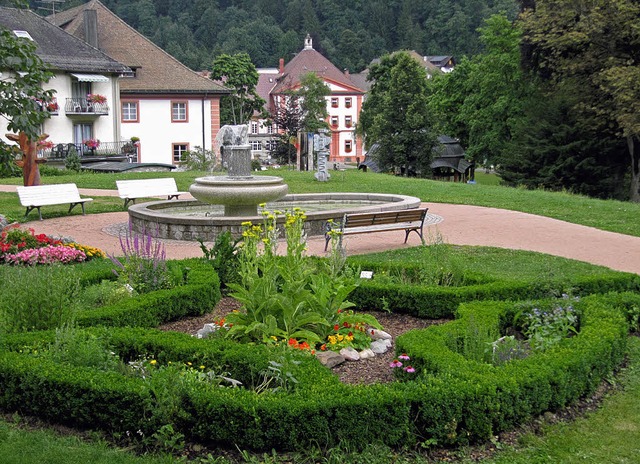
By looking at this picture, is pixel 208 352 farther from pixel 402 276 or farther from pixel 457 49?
pixel 457 49

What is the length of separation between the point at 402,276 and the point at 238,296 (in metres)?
2.81

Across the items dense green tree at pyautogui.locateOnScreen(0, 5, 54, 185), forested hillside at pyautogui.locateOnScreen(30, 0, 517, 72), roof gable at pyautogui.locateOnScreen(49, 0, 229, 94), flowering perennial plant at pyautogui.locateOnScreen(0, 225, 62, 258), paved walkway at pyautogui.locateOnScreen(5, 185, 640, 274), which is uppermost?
forested hillside at pyautogui.locateOnScreen(30, 0, 517, 72)

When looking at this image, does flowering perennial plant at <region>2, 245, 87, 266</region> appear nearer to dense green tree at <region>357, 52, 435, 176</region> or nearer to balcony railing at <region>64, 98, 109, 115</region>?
dense green tree at <region>357, 52, 435, 176</region>

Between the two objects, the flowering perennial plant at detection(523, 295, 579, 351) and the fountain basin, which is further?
the fountain basin

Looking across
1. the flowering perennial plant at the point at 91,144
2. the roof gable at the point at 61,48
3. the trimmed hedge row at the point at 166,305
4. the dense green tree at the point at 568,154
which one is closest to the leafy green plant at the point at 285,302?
the trimmed hedge row at the point at 166,305

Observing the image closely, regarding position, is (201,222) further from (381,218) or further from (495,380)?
(495,380)

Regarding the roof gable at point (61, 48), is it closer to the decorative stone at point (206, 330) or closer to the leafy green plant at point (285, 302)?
the decorative stone at point (206, 330)

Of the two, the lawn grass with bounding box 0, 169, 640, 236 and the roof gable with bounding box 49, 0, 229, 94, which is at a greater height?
the roof gable with bounding box 49, 0, 229, 94

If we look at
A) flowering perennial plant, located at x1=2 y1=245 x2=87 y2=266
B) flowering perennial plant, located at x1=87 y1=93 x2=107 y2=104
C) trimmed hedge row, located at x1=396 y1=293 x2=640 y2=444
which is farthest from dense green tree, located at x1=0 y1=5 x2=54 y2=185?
flowering perennial plant, located at x1=87 y1=93 x2=107 y2=104

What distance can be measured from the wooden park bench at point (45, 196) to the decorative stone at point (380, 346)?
35.1ft

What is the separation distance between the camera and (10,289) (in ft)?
23.4

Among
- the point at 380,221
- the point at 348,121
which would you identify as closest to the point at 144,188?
the point at 380,221

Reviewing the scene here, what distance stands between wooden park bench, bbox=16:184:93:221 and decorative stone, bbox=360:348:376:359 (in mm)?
10863

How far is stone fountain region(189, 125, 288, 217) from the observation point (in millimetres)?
13578
